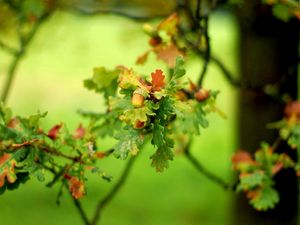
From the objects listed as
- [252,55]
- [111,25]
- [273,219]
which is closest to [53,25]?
[252,55]

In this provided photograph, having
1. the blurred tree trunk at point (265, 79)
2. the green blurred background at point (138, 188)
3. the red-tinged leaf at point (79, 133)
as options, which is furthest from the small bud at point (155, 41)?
the green blurred background at point (138, 188)

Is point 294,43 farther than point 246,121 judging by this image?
No

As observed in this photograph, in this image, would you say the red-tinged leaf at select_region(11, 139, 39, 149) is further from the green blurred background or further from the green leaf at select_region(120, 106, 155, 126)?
the green blurred background

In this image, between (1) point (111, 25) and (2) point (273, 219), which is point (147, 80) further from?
(1) point (111, 25)

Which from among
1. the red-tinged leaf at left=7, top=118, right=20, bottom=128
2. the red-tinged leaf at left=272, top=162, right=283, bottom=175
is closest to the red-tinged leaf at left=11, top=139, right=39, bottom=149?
→ the red-tinged leaf at left=7, top=118, right=20, bottom=128

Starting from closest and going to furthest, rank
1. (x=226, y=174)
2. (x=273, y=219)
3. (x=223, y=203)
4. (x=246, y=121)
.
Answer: (x=273, y=219) → (x=246, y=121) → (x=223, y=203) → (x=226, y=174)

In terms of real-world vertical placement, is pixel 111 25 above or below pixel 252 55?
below

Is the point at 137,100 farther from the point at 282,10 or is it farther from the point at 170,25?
the point at 282,10
